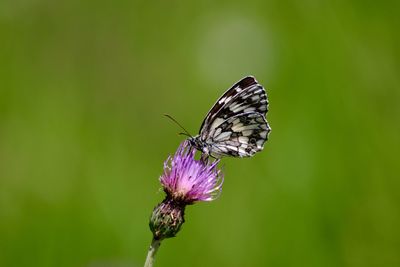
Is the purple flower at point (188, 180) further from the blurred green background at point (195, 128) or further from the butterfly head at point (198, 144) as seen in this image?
the blurred green background at point (195, 128)

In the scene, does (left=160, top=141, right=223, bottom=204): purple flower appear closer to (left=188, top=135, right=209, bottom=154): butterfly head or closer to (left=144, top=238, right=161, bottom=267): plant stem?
(left=188, top=135, right=209, bottom=154): butterfly head

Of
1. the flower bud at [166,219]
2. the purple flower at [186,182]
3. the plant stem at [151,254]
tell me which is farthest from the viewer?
the purple flower at [186,182]

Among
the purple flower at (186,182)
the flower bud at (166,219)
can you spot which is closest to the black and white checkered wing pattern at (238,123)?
the purple flower at (186,182)

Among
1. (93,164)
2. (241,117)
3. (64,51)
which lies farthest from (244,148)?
(64,51)

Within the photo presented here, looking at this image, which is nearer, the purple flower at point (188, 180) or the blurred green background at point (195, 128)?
the purple flower at point (188, 180)

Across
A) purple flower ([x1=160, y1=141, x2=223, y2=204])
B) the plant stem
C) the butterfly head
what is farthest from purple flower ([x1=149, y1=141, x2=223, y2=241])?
the plant stem

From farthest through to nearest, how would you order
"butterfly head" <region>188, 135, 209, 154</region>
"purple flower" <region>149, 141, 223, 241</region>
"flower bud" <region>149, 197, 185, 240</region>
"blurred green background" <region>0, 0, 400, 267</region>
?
1. "blurred green background" <region>0, 0, 400, 267</region>
2. "butterfly head" <region>188, 135, 209, 154</region>
3. "purple flower" <region>149, 141, 223, 241</region>
4. "flower bud" <region>149, 197, 185, 240</region>

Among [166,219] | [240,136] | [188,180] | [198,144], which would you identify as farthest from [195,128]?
[166,219]
